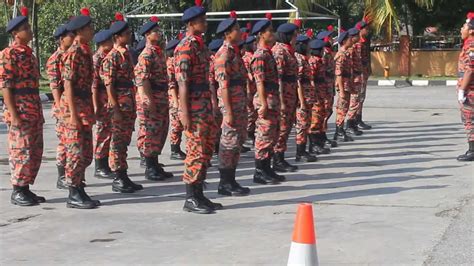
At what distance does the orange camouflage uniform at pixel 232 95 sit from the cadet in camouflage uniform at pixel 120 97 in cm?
112

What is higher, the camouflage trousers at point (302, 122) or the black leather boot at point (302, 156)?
the camouflage trousers at point (302, 122)

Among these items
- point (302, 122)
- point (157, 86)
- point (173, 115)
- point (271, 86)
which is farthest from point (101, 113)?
point (302, 122)

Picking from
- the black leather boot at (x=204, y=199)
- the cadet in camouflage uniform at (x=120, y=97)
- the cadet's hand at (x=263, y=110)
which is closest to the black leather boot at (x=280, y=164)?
the cadet's hand at (x=263, y=110)

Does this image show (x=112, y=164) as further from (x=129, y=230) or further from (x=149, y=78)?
(x=129, y=230)

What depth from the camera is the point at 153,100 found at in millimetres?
8539

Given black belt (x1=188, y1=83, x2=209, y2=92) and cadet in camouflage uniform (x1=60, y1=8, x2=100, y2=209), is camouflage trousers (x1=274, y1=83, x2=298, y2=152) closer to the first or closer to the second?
Answer: black belt (x1=188, y1=83, x2=209, y2=92)

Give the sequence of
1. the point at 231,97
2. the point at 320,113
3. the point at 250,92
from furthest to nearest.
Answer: the point at 320,113
the point at 250,92
the point at 231,97

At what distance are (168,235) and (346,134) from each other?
6544mm

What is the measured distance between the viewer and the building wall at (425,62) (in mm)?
26391

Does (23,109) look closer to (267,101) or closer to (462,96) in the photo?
(267,101)

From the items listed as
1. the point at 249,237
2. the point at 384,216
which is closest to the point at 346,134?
the point at 384,216

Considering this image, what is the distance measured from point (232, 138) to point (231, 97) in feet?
1.28

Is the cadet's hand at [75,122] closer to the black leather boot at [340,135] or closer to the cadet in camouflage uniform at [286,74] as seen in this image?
the cadet in camouflage uniform at [286,74]

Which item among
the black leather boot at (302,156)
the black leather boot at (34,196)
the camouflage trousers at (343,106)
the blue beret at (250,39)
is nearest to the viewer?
the black leather boot at (34,196)
